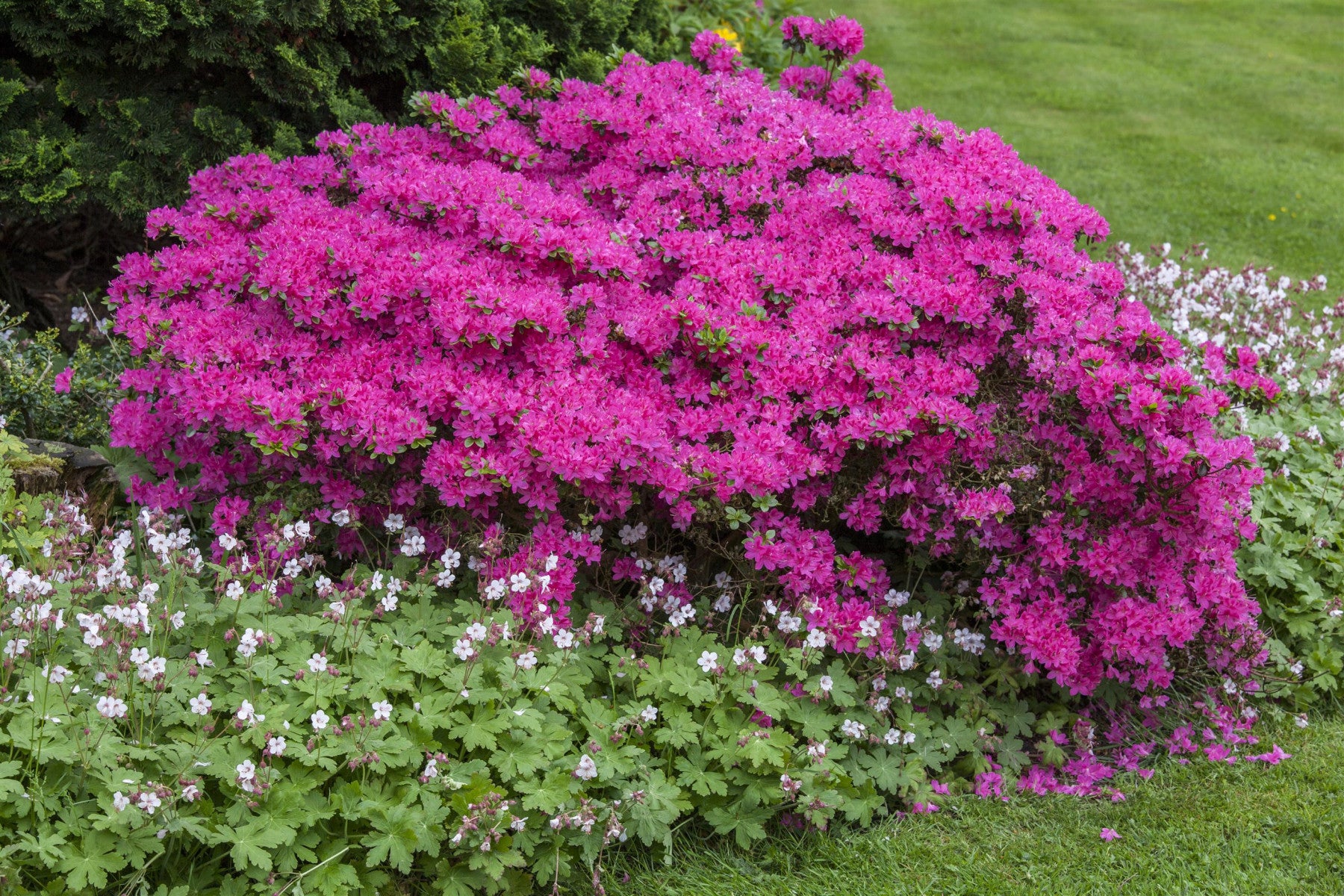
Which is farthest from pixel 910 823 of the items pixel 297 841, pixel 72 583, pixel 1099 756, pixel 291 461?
pixel 72 583

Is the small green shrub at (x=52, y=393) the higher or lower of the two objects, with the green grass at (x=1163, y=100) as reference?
lower

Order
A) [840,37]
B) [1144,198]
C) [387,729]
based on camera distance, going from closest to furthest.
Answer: [387,729], [840,37], [1144,198]

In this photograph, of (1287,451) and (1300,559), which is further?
(1287,451)

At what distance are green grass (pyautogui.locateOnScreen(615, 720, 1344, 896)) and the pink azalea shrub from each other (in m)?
0.47

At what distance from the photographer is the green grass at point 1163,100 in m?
9.98

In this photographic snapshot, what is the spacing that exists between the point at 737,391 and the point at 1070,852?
181cm

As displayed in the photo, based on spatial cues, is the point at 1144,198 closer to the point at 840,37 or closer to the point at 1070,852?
the point at 840,37

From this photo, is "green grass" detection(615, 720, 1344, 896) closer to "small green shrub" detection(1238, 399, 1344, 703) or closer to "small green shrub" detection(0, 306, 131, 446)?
"small green shrub" detection(1238, 399, 1344, 703)

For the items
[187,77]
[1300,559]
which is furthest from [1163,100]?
[187,77]

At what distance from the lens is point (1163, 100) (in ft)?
44.3

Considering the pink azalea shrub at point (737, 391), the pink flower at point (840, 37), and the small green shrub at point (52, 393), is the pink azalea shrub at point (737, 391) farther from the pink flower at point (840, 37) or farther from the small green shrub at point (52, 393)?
the pink flower at point (840, 37)

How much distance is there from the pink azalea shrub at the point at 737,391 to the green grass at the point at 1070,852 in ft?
1.55

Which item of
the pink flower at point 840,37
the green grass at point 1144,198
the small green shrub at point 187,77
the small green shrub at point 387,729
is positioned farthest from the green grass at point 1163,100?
the small green shrub at point 387,729

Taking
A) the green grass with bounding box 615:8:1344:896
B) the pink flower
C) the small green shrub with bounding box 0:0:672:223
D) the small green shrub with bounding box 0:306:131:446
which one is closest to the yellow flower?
the pink flower
